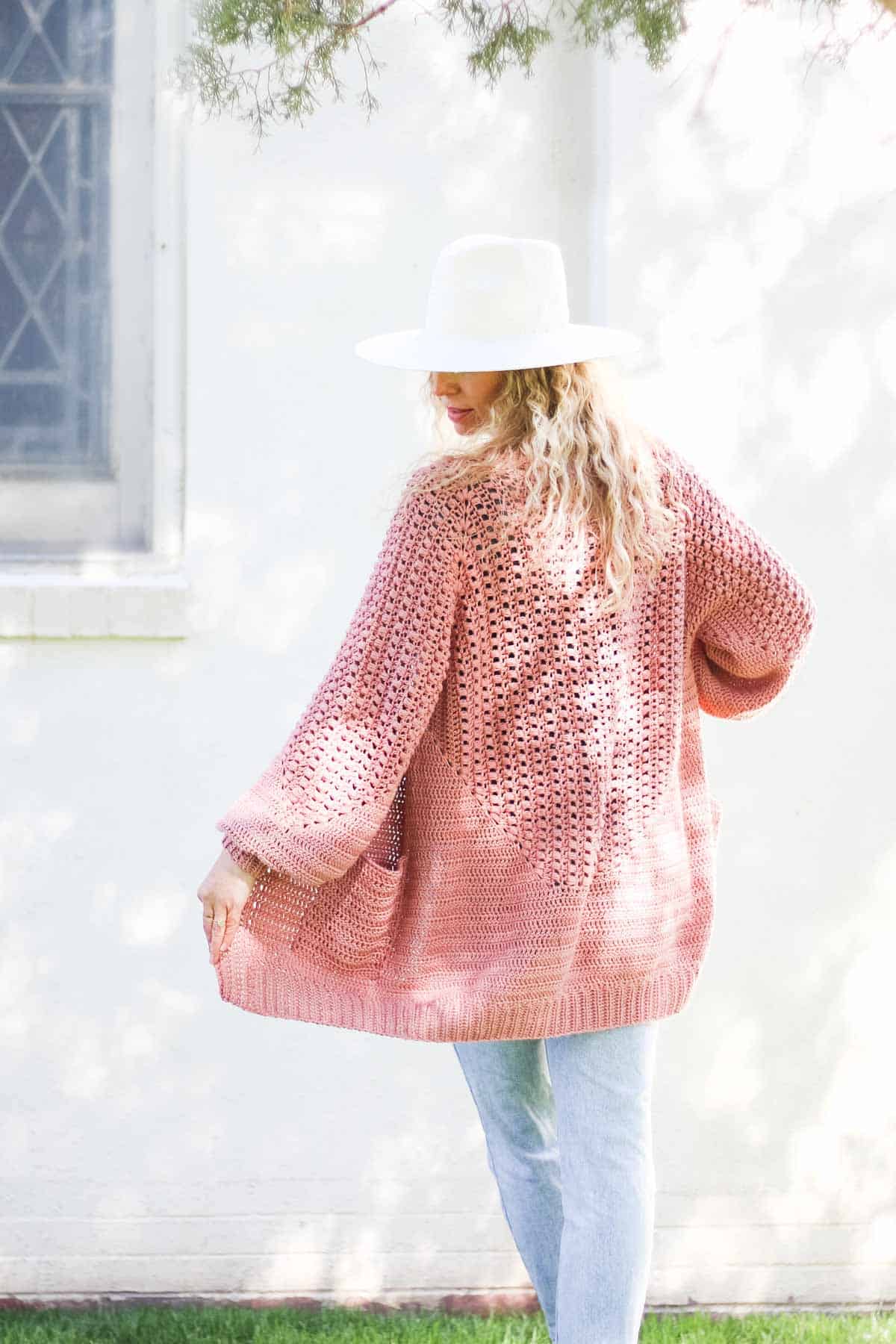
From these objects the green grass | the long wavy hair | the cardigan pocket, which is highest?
the long wavy hair

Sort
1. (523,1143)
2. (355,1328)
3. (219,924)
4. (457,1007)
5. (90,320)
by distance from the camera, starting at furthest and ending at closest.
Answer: (90,320), (355,1328), (523,1143), (457,1007), (219,924)

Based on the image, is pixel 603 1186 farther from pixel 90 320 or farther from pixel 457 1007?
pixel 90 320

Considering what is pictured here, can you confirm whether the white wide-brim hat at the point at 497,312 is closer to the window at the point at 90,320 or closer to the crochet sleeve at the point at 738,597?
the crochet sleeve at the point at 738,597

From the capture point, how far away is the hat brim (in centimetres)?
204

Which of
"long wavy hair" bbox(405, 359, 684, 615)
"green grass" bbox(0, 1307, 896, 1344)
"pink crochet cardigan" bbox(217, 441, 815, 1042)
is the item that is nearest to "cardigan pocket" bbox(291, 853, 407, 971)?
"pink crochet cardigan" bbox(217, 441, 815, 1042)

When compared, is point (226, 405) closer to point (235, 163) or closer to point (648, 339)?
point (235, 163)

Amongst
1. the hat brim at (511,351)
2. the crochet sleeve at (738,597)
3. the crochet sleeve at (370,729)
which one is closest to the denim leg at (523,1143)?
the crochet sleeve at (370,729)

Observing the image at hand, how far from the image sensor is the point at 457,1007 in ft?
6.81

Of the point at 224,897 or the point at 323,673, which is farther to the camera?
the point at 323,673

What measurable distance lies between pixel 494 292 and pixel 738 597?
0.55 metres

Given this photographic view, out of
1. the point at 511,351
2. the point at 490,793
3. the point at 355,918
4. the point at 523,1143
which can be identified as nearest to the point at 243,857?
the point at 355,918

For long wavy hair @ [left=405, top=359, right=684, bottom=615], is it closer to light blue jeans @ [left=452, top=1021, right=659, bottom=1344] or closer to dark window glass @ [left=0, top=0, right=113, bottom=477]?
light blue jeans @ [left=452, top=1021, right=659, bottom=1344]

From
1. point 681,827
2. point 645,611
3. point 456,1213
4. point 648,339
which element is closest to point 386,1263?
point 456,1213

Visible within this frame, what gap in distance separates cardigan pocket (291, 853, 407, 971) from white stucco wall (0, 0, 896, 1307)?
100cm
